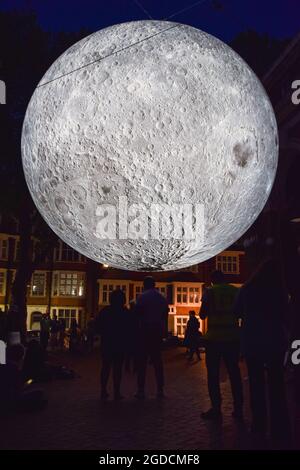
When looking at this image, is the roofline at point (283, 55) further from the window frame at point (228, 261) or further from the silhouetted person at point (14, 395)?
the window frame at point (228, 261)

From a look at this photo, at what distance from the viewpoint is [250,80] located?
117 inches

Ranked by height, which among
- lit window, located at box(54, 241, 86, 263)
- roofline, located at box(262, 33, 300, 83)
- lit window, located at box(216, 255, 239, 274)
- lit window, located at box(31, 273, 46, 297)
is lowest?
lit window, located at box(31, 273, 46, 297)

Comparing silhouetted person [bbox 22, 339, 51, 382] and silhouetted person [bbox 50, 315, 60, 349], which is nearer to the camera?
silhouetted person [bbox 22, 339, 51, 382]

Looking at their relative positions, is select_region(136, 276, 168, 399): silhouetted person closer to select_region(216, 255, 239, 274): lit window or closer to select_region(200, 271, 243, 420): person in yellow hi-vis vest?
select_region(200, 271, 243, 420): person in yellow hi-vis vest

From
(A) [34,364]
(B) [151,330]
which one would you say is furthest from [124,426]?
(A) [34,364]

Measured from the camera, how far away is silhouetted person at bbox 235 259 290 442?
375cm

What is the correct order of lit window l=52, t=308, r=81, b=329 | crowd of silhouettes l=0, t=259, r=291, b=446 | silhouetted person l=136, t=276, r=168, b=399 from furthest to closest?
lit window l=52, t=308, r=81, b=329
silhouetted person l=136, t=276, r=168, b=399
crowd of silhouettes l=0, t=259, r=291, b=446

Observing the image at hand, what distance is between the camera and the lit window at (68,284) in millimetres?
38219

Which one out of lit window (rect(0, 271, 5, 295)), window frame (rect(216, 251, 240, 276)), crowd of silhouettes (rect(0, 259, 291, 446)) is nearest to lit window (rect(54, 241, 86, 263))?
lit window (rect(0, 271, 5, 295))

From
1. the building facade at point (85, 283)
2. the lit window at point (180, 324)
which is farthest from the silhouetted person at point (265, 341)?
the building facade at point (85, 283)

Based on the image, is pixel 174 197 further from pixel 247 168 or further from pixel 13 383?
pixel 13 383

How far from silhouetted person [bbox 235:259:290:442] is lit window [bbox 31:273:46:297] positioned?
35.4 m
